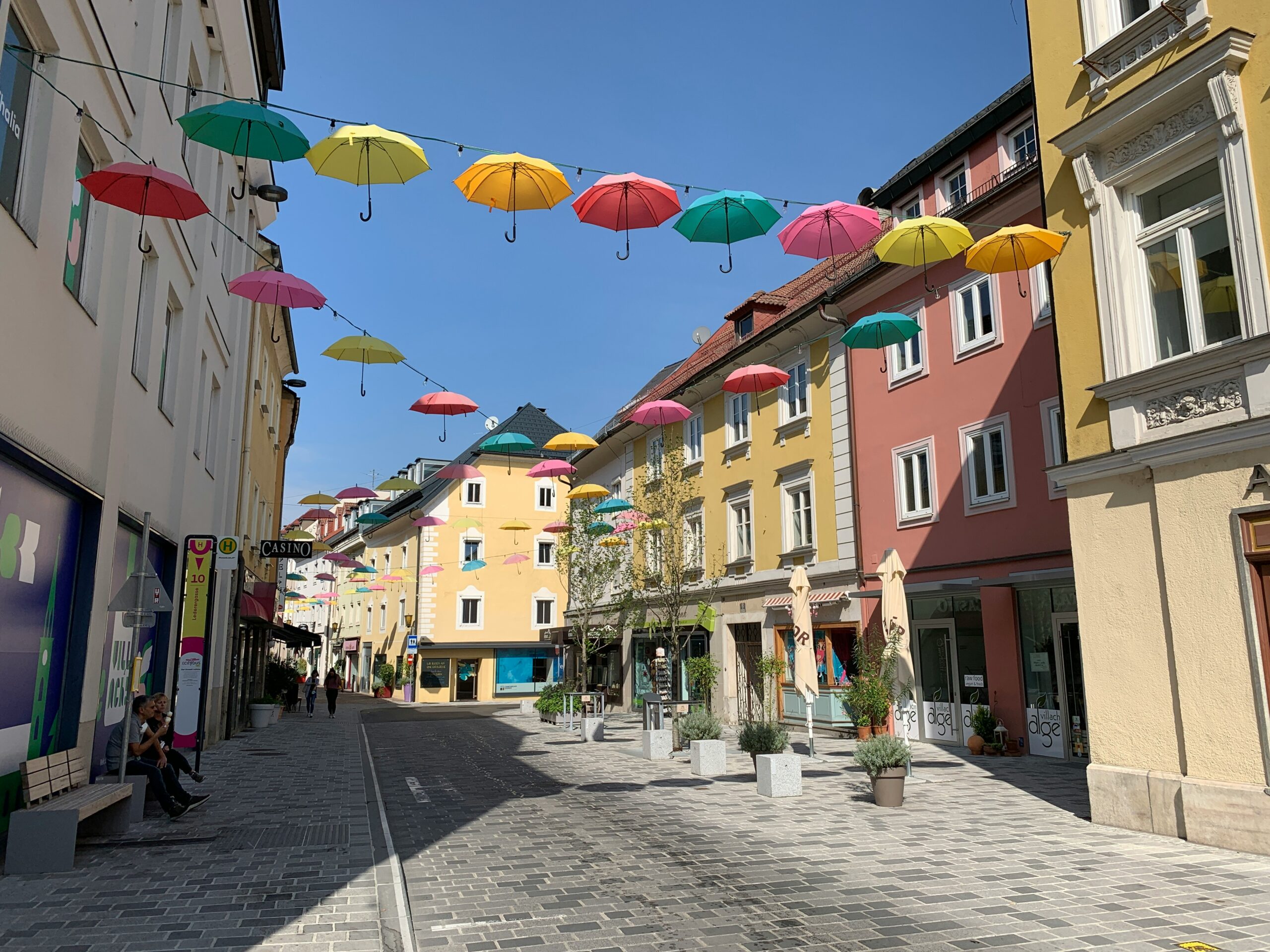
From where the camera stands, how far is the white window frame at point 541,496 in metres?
52.8

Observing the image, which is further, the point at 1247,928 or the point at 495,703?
the point at 495,703

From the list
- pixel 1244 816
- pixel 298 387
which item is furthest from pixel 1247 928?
pixel 298 387

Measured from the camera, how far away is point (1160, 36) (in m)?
10.2

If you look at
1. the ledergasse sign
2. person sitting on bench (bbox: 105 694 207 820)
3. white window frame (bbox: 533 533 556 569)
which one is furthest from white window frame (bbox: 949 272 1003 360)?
white window frame (bbox: 533 533 556 569)

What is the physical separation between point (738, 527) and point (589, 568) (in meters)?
6.84

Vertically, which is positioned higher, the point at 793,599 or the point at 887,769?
the point at 793,599

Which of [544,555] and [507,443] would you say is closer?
[507,443]

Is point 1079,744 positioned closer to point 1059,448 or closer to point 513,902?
point 1059,448

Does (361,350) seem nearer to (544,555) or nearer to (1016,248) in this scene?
(1016,248)

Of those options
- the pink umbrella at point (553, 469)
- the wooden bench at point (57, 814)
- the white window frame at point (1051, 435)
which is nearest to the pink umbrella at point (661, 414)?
the pink umbrella at point (553, 469)

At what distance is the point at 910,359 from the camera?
2062cm

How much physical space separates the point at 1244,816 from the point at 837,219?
23.8 feet

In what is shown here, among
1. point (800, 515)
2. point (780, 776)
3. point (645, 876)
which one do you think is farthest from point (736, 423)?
point (645, 876)

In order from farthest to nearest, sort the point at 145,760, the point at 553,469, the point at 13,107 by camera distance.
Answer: the point at 553,469 → the point at 145,760 → the point at 13,107
